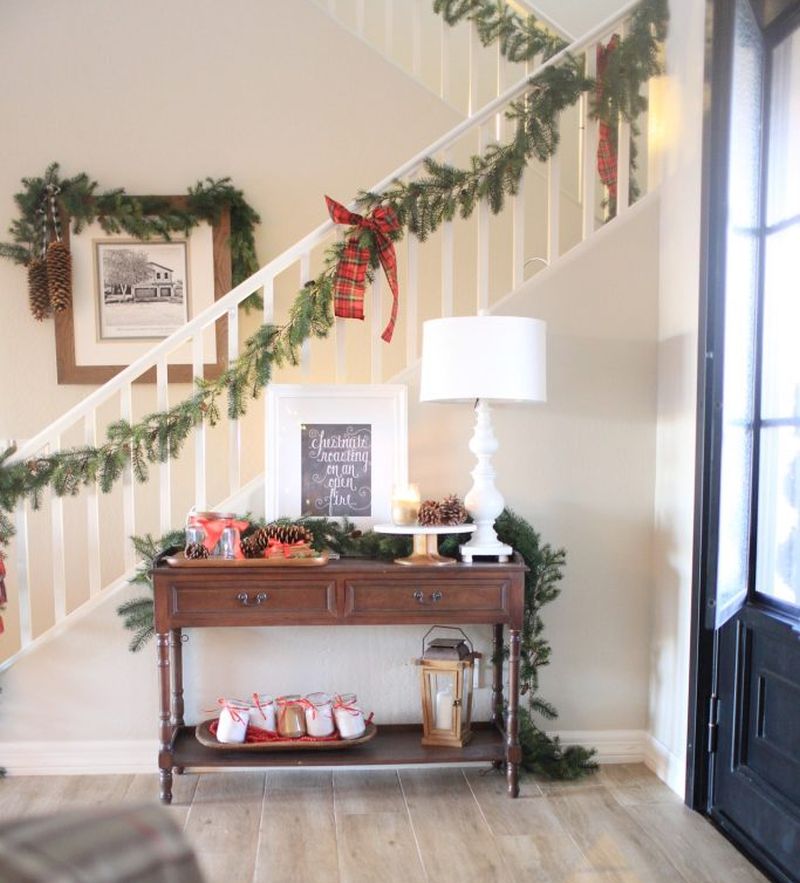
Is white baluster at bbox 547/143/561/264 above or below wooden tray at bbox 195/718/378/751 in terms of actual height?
above

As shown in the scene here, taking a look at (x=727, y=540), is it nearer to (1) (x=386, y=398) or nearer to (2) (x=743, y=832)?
(2) (x=743, y=832)

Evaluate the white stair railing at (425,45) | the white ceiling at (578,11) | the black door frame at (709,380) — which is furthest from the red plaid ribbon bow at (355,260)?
the white ceiling at (578,11)

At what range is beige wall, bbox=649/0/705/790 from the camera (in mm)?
2578

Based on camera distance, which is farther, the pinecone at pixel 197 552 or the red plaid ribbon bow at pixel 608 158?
the red plaid ribbon bow at pixel 608 158

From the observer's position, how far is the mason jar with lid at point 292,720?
8.57ft

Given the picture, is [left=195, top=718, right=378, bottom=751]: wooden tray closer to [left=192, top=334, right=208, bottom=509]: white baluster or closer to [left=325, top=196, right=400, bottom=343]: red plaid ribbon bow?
[left=192, top=334, right=208, bottom=509]: white baluster

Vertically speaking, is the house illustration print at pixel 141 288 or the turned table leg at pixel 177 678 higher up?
the house illustration print at pixel 141 288

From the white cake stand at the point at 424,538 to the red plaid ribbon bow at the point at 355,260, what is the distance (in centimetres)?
67

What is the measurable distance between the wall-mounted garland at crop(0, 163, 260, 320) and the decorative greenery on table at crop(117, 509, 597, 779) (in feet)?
5.30

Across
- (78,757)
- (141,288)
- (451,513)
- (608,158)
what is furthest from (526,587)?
(141,288)

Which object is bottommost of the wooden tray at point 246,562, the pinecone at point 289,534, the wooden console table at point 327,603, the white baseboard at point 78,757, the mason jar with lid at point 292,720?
the white baseboard at point 78,757

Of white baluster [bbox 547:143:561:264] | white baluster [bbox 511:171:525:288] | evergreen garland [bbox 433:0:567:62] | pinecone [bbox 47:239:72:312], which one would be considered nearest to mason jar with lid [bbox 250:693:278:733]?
white baluster [bbox 511:171:525:288]

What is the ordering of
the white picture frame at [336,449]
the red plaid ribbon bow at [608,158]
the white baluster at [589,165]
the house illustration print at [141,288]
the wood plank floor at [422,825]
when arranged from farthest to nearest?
the house illustration print at [141,288] → the red plaid ribbon bow at [608,158] → the white baluster at [589,165] → the white picture frame at [336,449] → the wood plank floor at [422,825]

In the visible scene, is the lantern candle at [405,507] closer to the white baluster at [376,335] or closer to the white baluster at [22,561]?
the white baluster at [376,335]
